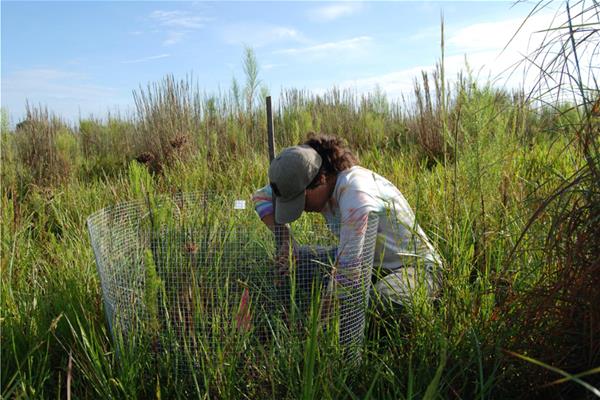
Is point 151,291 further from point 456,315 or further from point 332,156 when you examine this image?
point 332,156

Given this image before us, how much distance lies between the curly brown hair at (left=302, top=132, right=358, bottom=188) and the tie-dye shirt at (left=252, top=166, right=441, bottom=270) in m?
0.06

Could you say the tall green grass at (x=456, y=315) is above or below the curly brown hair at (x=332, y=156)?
below

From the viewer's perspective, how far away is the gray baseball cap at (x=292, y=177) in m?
2.26

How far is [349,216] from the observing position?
1971mm

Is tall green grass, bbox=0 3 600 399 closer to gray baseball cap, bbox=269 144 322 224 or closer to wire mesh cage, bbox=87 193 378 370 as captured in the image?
wire mesh cage, bbox=87 193 378 370

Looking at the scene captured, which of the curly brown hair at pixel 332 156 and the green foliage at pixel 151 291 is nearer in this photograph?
the green foliage at pixel 151 291

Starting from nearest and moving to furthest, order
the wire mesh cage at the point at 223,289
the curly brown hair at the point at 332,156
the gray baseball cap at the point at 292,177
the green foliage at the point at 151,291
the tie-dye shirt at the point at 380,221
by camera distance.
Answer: the green foliage at the point at 151,291, the wire mesh cage at the point at 223,289, the tie-dye shirt at the point at 380,221, the gray baseball cap at the point at 292,177, the curly brown hair at the point at 332,156

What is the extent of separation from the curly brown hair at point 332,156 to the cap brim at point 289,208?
3.8 inches

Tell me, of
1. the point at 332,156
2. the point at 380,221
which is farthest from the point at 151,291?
the point at 332,156

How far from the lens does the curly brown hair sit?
7.93 feet

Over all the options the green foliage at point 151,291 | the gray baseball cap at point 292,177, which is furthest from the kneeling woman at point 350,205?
the green foliage at point 151,291

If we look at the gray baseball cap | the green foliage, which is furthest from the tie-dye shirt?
the green foliage

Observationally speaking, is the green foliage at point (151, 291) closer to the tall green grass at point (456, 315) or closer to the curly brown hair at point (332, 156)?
the tall green grass at point (456, 315)

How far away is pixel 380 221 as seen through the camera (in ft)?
7.16
